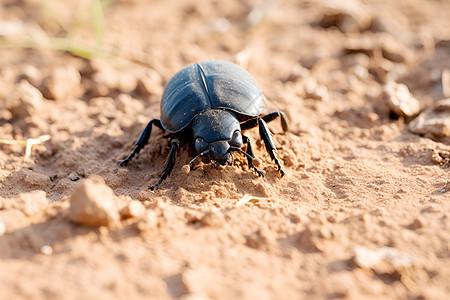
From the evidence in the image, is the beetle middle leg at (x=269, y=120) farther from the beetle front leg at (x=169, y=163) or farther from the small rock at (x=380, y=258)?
the small rock at (x=380, y=258)

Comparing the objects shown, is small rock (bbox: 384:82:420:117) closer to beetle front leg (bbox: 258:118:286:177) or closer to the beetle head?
beetle front leg (bbox: 258:118:286:177)

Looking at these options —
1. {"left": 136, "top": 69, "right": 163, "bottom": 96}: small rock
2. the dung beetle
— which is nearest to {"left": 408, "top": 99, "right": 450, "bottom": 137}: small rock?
the dung beetle

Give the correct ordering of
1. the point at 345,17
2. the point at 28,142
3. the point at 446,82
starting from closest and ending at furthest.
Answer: the point at 28,142, the point at 446,82, the point at 345,17

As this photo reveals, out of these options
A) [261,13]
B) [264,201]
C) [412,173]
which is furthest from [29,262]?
[261,13]

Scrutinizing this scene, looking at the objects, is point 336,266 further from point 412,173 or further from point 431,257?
point 412,173

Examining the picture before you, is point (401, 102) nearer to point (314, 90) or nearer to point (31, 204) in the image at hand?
point (314, 90)

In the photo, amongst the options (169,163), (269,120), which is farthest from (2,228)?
(269,120)
